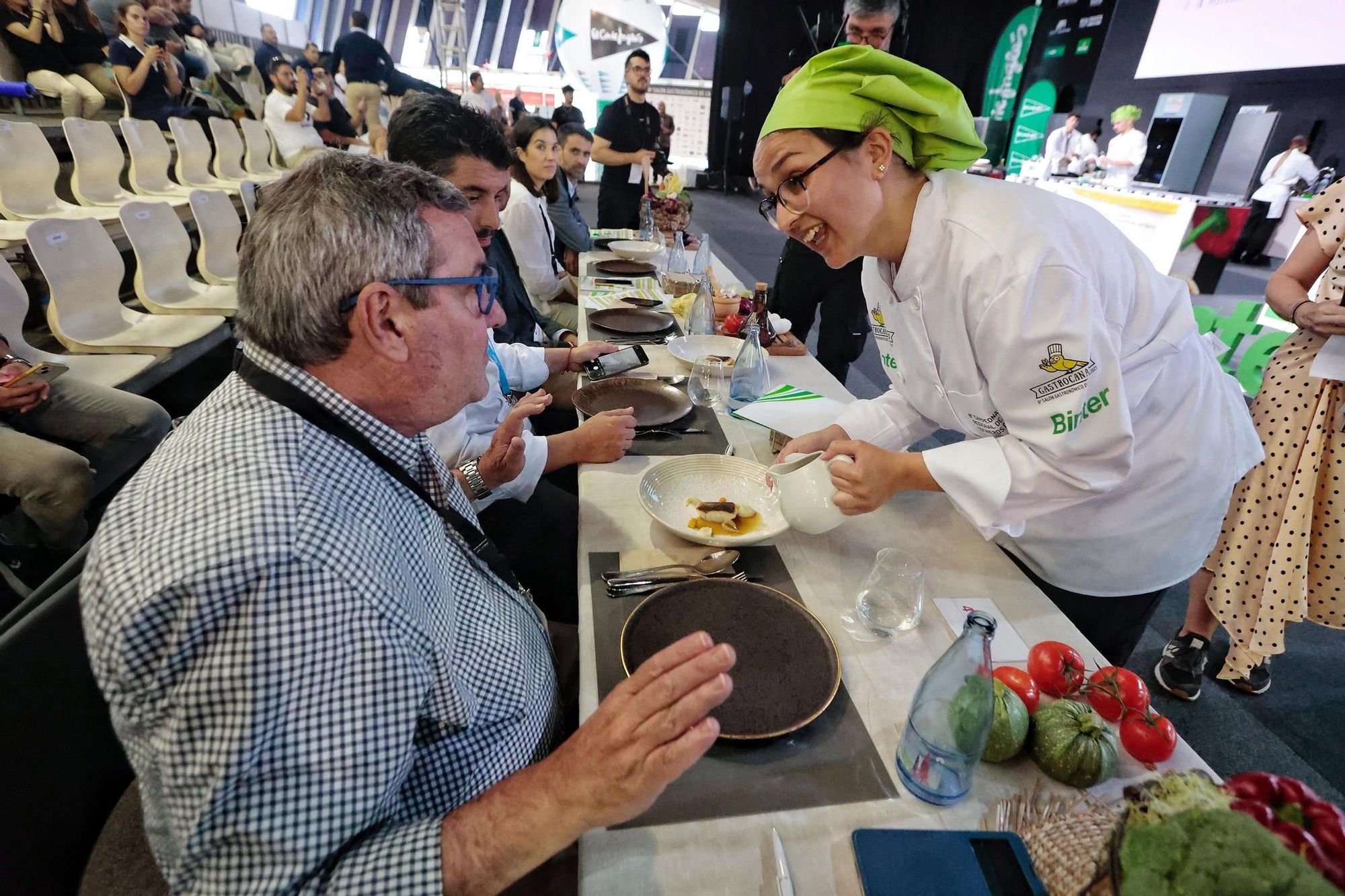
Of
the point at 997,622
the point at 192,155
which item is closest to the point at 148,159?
the point at 192,155

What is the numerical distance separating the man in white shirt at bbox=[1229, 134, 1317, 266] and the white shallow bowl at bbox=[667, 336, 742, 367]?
811 centimetres

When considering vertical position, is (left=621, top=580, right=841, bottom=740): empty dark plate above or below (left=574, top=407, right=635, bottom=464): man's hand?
below

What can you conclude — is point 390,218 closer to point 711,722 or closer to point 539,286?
point 711,722

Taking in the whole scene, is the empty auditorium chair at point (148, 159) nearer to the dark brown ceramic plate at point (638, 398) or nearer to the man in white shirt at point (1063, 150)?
the dark brown ceramic plate at point (638, 398)

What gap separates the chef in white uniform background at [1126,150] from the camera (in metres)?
8.31

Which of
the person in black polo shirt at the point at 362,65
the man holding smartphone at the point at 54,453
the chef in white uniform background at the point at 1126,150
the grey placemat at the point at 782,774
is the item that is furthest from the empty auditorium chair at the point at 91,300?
the chef in white uniform background at the point at 1126,150

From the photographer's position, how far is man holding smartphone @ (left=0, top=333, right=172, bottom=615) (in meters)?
2.16

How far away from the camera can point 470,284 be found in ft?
3.36

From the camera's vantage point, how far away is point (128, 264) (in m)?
4.58

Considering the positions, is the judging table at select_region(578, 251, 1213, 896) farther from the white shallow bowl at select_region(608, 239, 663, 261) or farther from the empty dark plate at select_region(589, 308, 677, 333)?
the white shallow bowl at select_region(608, 239, 663, 261)

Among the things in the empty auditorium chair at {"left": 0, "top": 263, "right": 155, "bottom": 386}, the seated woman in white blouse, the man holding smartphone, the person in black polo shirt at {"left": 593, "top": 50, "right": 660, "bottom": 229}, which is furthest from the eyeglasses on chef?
the person in black polo shirt at {"left": 593, "top": 50, "right": 660, "bottom": 229}

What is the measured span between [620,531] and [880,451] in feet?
1.79

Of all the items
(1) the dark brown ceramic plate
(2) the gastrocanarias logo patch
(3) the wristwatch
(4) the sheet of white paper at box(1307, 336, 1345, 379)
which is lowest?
(3) the wristwatch

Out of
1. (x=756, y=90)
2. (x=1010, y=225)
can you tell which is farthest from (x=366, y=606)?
(x=756, y=90)
